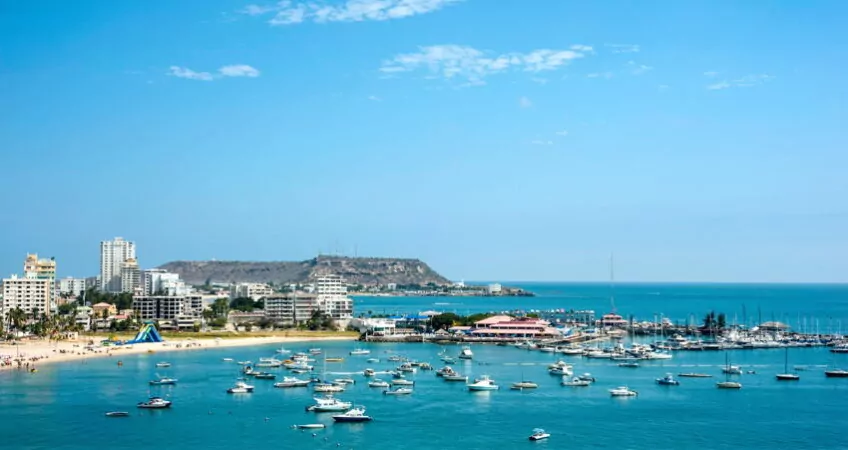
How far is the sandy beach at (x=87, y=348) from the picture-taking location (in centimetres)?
5141

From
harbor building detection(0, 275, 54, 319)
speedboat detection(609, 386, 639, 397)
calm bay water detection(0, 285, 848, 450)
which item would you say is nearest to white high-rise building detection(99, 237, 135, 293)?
harbor building detection(0, 275, 54, 319)

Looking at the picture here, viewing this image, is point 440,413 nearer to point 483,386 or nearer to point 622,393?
point 483,386

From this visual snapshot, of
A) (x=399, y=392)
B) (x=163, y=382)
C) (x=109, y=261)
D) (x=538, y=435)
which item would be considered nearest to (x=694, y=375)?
(x=399, y=392)

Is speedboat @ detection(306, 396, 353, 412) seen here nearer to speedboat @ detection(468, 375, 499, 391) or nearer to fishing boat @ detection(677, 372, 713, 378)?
speedboat @ detection(468, 375, 499, 391)

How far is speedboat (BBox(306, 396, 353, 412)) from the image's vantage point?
3459 cm

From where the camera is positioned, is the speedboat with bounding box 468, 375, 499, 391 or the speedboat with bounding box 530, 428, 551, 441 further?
the speedboat with bounding box 468, 375, 499, 391

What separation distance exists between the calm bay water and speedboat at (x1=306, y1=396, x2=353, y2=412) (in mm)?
570

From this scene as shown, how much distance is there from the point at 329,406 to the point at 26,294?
5400cm

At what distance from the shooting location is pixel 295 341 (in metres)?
68.5

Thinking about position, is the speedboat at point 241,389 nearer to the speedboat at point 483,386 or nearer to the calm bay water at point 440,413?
the calm bay water at point 440,413

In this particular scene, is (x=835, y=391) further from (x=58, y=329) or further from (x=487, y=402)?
(x=58, y=329)

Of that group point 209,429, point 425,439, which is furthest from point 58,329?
point 425,439

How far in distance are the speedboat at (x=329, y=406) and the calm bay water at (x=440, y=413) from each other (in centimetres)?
57

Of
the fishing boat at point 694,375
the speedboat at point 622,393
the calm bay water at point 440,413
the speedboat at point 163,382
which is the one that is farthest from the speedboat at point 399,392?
the fishing boat at point 694,375
